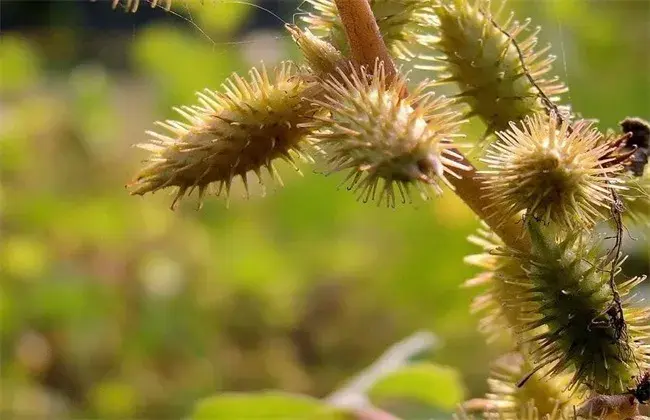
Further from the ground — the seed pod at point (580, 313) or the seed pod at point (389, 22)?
the seed pod at point (389, 22)

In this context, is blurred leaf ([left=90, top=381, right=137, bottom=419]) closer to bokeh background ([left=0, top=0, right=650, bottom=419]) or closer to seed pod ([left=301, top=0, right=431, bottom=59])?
bokeh background ([left=0, top=0, right=650, bottom=419])

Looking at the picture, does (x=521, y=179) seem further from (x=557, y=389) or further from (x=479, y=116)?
(x=557, y=389)

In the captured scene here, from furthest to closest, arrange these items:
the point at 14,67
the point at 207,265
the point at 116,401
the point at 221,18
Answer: the point at 14,67
the point at 221,18
the point at 207,265
the point at 116,401

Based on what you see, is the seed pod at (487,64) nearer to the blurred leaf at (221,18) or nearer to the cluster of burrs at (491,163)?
the cluster of burrs at (491,163)

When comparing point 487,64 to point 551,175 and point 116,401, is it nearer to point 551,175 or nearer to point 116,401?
point 551,175

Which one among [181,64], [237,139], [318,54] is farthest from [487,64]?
[181,64]

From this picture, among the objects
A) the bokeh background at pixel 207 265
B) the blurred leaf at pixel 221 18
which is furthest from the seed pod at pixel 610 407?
the blurred leaf at pixel 221 18
